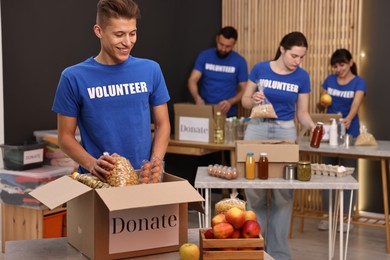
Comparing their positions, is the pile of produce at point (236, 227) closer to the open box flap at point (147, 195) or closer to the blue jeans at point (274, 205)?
the open box flap at point (147, 195)

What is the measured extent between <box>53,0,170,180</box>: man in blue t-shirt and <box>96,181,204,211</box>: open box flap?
0.46 m

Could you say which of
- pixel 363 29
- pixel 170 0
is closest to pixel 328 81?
pixel 363 29

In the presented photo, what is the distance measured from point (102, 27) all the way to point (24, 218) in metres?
2.65

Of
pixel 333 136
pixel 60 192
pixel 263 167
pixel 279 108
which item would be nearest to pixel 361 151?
pixel 333 136

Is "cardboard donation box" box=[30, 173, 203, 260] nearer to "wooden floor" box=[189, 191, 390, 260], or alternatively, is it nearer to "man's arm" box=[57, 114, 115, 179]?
"man's arm" box=[57, 114, 115, 179]

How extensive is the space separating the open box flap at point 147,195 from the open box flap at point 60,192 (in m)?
0.10

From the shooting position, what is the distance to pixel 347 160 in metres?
5.88

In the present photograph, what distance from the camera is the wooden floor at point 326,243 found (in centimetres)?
511

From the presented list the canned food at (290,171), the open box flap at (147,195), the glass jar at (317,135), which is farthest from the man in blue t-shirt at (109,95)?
the glass jar at (317,135)

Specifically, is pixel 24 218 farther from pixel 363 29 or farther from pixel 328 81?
pixel 363 29

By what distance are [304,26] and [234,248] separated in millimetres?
4836

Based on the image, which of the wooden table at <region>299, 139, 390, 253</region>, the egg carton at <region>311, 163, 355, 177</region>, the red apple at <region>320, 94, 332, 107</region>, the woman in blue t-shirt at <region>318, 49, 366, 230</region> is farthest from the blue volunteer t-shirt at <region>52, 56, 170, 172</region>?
the red apple at <region>320, 94, 332, 107</region>

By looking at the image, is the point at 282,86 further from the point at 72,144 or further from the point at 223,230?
the point at 223,230

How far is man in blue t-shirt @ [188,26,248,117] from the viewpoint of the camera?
256 inches
